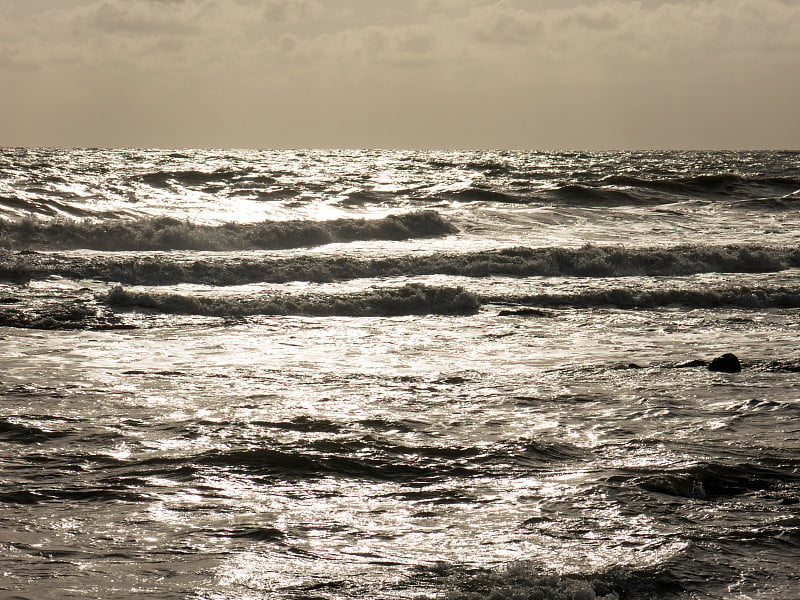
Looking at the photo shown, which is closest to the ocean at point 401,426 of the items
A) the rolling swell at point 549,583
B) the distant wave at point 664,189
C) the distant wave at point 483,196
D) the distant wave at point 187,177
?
the rolling swell at point 549,583

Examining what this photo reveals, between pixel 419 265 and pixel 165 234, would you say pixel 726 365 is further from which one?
pixel 165 234

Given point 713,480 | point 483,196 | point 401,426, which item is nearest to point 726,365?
point 713,480

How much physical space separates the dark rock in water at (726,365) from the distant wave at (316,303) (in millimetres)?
4893

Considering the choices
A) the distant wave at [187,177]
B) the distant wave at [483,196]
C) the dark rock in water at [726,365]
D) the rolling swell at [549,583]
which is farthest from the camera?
the distant wave at [187,177]

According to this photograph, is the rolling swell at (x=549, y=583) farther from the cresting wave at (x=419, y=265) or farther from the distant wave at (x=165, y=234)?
the distant wave at (x=165, y=234)

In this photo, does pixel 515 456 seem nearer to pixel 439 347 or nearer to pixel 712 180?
pixel 439 347

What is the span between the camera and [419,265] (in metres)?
18.4

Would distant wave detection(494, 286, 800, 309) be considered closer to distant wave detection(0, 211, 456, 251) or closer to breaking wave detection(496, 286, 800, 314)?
breaking wave detection(496, 286, 800, 314)

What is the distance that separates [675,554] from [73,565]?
3.15 metres

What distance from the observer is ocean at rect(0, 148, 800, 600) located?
4.57 metres

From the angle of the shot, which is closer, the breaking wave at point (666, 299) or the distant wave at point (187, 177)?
the breaking wave at point (666, 299)

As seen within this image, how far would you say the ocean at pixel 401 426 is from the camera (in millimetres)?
4574

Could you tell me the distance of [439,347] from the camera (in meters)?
10.8

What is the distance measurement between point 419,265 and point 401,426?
11.3 m
